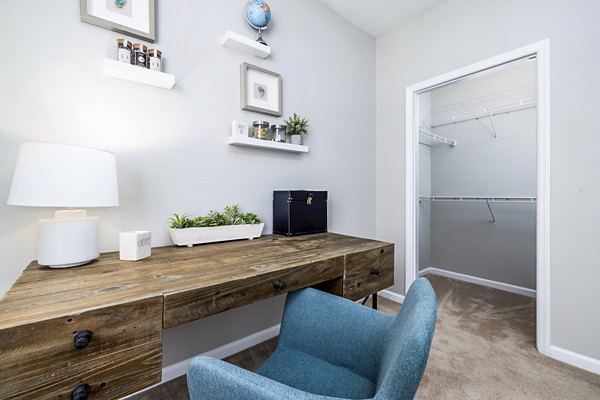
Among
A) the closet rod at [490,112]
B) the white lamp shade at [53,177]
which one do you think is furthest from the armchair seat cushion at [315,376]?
the closet rod at [490,112]

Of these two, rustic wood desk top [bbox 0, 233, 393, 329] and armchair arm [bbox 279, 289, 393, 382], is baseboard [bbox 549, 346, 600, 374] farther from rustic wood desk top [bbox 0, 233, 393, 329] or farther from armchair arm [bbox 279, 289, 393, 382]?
armchair arm [bbox 279, 289, 393, 382]

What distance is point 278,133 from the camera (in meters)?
1.80

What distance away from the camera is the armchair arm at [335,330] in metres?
0.92

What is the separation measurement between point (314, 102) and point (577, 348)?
7.53 ft

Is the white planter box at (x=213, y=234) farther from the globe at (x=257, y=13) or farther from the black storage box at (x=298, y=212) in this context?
the globe at (x=257, y=13)

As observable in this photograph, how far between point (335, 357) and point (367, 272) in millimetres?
513

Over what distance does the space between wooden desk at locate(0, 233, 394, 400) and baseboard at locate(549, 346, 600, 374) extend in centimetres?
162

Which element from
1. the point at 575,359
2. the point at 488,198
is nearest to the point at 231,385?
the point at 575,359

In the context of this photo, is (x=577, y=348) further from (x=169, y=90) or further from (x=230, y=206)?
(x=169, y=90)

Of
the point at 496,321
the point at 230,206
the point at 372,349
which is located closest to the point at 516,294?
the point at 496,321

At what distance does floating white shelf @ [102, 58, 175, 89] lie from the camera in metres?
1.21

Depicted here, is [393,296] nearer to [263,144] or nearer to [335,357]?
[335,357]

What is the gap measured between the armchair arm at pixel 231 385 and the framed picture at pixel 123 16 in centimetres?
149

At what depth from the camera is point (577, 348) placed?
159 cm
